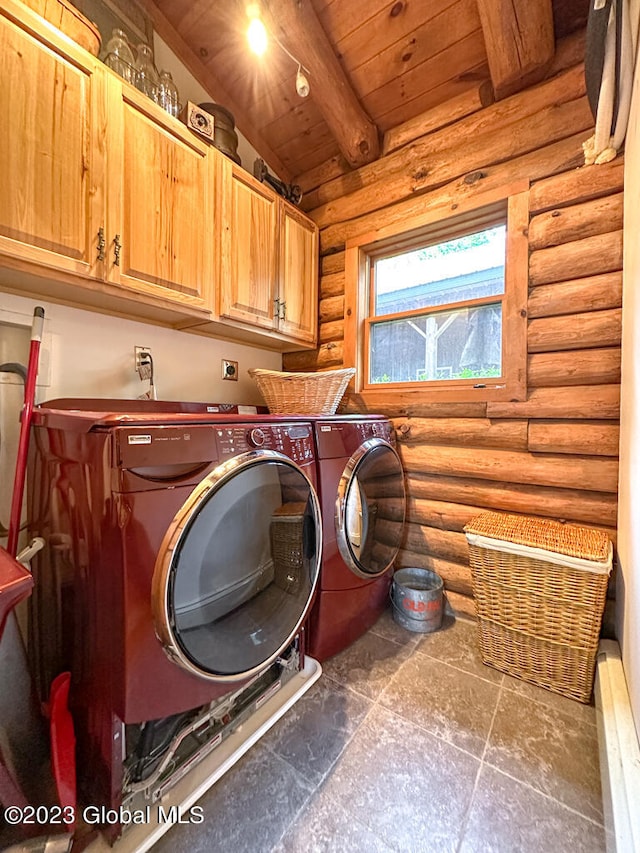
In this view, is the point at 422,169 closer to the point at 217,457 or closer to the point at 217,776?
the point at 217,457

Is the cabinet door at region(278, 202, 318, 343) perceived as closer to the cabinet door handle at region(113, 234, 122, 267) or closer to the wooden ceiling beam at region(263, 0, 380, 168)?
the wooden ceiling beam at region(263, 0, 380, 168)

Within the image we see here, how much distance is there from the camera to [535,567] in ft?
4.19

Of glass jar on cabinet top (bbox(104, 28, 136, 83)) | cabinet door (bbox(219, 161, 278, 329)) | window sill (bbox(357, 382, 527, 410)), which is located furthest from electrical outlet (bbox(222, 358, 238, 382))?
glass jar on cabinet top (bbox(104, 28, 136, 83))

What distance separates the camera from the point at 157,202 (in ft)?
4.46

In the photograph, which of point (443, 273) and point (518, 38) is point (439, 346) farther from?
point (518, 38)

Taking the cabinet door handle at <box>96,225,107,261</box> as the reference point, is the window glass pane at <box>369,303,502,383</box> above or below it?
below

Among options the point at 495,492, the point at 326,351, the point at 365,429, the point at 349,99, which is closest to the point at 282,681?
the point at 365,429

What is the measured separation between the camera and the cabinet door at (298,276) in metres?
1.95

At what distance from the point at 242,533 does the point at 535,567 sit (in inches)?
42.9

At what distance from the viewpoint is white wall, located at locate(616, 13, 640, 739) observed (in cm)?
96

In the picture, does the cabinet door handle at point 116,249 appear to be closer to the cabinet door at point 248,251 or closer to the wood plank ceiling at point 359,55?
the cabinet door at point 248,251

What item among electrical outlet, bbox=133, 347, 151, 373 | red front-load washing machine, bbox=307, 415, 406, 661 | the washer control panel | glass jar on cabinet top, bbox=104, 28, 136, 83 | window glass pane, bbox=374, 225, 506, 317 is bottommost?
red front-load washing machine, bbox=307, 415, 406, 661

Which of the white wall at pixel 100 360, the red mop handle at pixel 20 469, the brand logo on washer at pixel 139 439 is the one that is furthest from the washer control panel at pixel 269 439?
the white wall at pixel 100 360

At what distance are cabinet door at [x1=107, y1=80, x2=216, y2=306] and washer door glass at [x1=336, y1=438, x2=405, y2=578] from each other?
3.39ft
